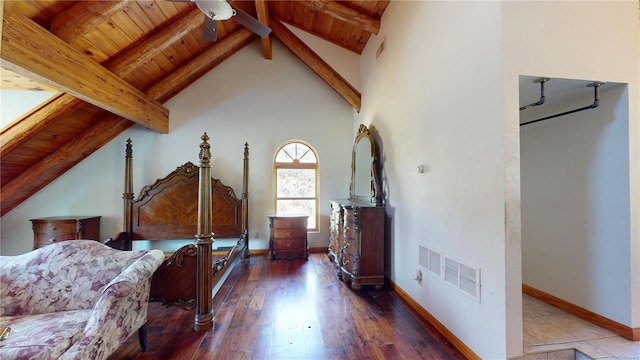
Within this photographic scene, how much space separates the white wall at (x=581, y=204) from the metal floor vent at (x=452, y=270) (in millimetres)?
1111

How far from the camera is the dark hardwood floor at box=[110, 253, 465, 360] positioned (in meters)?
2.05

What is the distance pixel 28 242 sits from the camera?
4066 mm

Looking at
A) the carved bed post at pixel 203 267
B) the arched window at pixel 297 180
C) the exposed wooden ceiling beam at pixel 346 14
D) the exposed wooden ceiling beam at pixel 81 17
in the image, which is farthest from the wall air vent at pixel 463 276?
the exposed wooden ceiling beam at pixel 81 17

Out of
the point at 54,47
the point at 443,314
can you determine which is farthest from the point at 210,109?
the point at 443,314

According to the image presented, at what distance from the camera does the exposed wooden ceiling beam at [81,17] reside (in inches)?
95.3

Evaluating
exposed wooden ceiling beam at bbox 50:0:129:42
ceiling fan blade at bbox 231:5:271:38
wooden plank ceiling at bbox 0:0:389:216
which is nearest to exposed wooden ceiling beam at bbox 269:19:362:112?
wooden plank ceiling at bbox 0:0:389:216

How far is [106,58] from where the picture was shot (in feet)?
10.2

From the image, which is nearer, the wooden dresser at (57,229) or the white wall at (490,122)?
the white wall at (490,122)

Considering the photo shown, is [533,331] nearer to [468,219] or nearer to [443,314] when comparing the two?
[443,314]

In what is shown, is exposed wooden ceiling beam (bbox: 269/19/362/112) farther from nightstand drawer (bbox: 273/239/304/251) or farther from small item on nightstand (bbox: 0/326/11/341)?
small item on nightstand (bbox: 0/326/11/341)

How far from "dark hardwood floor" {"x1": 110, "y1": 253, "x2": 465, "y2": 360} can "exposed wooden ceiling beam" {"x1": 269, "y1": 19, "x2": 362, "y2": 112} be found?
322 cm

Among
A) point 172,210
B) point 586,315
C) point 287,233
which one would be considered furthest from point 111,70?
point 586,315

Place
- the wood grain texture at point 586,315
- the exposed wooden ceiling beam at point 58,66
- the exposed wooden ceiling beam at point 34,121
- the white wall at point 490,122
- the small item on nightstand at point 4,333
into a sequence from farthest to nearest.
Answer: the exposed wooden ceiling beam at point 34,121 < the exposed wooden ceiling beam at point 58,66 < the wood grain texture at point 586,315 < the white wall at point 490,122 < the small item on nightstand at point 4,333

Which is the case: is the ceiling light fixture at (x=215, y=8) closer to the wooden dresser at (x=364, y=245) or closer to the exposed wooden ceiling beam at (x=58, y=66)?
the exposed wooden ceiling beam at (x=58, y=66)
